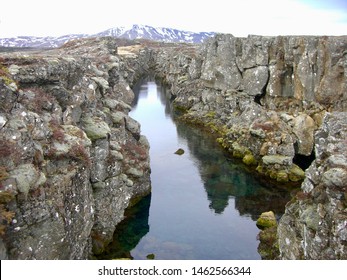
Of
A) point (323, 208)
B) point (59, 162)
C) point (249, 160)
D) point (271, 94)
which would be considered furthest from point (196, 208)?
point (271, 94)

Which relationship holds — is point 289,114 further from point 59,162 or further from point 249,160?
point 59,162

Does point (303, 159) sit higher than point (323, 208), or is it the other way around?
point (323, 208)

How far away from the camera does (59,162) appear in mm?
28062

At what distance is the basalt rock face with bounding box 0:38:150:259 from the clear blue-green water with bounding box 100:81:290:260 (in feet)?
10.9

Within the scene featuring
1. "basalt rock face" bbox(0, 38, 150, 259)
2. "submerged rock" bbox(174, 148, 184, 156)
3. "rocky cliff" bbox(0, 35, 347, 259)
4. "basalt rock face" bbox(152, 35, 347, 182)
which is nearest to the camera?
"basalt rock face" bbox(0, 38, 150, 259)

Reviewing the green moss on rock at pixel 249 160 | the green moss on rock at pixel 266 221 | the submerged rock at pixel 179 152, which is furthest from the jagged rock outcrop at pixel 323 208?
the submerged rock at pixel 179 152

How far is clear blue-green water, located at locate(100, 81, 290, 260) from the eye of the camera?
3684 cm

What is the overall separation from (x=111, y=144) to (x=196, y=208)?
45.7ft

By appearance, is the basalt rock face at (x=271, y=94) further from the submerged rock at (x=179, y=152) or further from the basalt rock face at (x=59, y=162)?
the basalt rock face at (x=59, y=162)

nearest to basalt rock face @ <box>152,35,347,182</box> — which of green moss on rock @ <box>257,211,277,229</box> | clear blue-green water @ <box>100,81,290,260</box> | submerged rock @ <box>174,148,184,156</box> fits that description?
clear blue-green water @ <box>100,81,290,260</box>

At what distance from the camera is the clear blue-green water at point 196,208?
3684 cm

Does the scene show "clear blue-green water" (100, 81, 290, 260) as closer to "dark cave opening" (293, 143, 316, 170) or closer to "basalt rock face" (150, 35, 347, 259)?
"basalt rock face" (150, 35, 347, 259)

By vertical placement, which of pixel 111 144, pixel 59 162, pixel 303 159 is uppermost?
pixel 59 162

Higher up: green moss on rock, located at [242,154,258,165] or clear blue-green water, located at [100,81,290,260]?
green moss on rock, located at [242,154,258,165]
